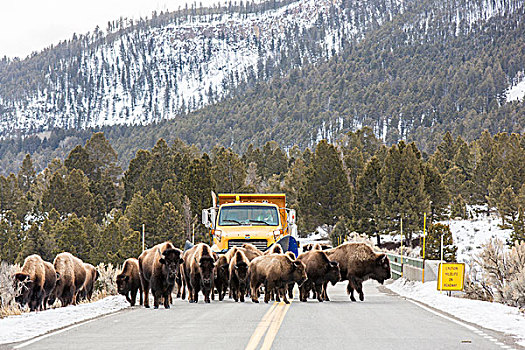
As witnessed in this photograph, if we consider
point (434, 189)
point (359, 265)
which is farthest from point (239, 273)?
point (434, 189)

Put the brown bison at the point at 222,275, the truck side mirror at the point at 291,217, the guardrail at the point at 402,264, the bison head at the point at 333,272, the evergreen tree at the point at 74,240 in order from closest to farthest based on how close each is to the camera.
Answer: the bison head at the point at 333,272 → the brown bison at the point at 222,275 → the truck side mirror at the point at 291,217 → the guardrail at the point at 402,264 → the evergreen tree at the point at 74,240

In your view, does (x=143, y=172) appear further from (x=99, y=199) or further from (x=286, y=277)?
(x=286, y=277)

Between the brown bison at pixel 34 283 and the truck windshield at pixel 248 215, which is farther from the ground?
the truck windshield at pixel 248 215

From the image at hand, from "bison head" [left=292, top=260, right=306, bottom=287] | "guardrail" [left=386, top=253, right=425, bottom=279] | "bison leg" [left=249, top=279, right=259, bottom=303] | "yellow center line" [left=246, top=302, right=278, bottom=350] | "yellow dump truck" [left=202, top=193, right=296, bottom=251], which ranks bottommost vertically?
"guardrail" [left=386, top=253, right=425, bottom=279]

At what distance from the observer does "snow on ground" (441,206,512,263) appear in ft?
222

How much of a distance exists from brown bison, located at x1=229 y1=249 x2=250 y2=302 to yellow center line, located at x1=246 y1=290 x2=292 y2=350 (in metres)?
2.70

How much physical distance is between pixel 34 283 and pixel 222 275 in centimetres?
518

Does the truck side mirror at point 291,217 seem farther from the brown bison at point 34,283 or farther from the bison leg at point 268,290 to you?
the brown bison at point 34,283

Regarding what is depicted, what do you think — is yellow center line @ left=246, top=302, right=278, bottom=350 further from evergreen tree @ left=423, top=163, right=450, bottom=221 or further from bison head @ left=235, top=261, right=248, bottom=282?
evergreen tree @ left=423, top=163, right=450, bottom=221

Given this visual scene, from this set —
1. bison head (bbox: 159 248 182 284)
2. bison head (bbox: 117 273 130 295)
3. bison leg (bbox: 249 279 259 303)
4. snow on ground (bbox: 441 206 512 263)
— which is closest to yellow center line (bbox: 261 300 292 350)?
bison leg (bbox: 249 279 259 303)

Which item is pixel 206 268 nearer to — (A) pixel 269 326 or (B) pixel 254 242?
(B) pixel 254 242

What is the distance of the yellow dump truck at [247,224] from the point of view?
24328 mm

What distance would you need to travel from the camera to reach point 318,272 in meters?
19.7

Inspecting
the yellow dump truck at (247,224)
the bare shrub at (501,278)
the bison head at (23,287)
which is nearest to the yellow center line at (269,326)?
the bare shrub at (501,278)
